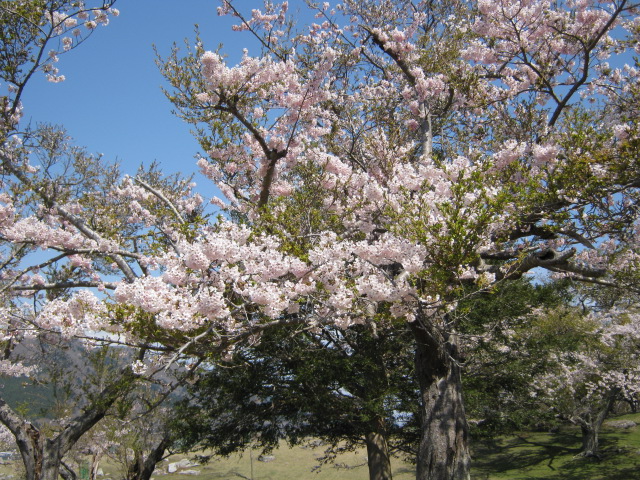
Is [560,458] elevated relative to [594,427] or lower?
lower

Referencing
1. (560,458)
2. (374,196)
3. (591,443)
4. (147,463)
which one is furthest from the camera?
(560,458)

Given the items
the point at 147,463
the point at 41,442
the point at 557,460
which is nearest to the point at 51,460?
the point at 41,442

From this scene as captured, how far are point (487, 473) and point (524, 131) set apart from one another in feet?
67.5

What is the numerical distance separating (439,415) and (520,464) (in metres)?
22.2

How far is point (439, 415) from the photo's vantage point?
6281 mm

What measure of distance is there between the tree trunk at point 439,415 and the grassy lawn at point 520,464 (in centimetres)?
1057

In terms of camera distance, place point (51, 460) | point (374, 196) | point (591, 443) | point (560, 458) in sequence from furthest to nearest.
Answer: point (560, 458)
point (591, 443)
point (51, 460)
point (374, 196)

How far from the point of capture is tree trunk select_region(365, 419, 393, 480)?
11.4 meters

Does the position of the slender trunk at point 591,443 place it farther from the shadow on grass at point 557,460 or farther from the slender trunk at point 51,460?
the slender trunk at point 51,460

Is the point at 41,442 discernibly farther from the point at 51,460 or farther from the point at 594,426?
the point at 594,426

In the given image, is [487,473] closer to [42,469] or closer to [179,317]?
[42,469]

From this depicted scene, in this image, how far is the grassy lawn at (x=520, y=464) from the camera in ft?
65.1

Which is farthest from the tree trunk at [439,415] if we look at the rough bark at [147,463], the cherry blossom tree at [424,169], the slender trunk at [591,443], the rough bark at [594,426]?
the slender trunk at [591,443]

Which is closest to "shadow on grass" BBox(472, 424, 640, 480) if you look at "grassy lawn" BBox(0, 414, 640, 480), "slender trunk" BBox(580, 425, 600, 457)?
"grassy lawn" BBox(0, 414, 640, 480)
